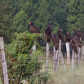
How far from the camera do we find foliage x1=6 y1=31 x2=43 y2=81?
18.6ft

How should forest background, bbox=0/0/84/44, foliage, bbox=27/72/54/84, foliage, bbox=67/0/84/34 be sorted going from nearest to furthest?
foliage, bbox=27/72/54/84 < foliage, bbox=67/0/84/34 < forest background, bbox=0/0/84/44

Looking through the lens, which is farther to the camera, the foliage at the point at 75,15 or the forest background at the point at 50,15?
the forest background at the point at 50,15

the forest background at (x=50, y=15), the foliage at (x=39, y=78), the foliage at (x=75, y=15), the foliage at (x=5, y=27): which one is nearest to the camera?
the foliage at (x=39, y=78)

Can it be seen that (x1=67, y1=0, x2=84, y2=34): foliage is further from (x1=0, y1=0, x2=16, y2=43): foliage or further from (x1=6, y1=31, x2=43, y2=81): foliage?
(x1=6, y1=31, x2=43, y2=81): foliage

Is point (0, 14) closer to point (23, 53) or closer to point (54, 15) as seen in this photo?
point (54, 15)

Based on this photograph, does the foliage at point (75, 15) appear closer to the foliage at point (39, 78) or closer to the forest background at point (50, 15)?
the forest background at point (50, 15)

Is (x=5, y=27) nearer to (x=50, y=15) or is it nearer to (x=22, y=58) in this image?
(x=50, y=15)

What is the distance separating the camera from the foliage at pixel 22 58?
18.6 feet

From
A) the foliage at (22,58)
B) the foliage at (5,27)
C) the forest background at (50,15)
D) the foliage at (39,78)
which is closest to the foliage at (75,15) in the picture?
the forest background at (50,15)

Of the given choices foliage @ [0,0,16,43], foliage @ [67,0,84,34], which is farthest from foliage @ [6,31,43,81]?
foliage @ [67,0,84,34]

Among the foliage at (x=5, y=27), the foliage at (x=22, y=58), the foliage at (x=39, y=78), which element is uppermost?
the foliage at (x=5, y=27)

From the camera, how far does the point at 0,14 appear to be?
20031 millimetres

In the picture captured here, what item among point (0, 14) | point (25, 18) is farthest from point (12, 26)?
point (25, 18)

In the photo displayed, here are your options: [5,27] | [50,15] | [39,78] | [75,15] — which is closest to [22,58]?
[39,78]
